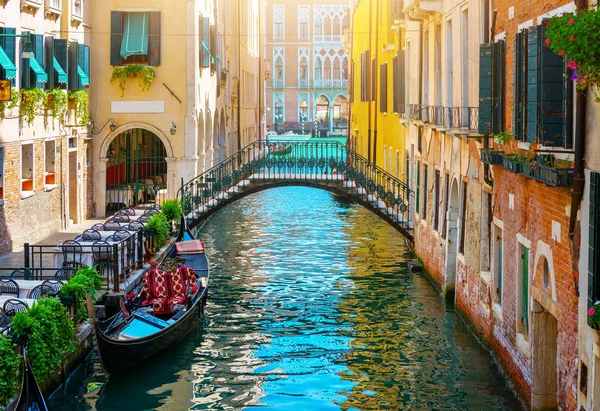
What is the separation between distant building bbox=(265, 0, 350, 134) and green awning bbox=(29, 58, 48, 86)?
55022 millimetres

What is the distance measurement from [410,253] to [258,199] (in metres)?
13.6

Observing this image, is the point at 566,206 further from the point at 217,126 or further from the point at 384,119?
the point at 217,126

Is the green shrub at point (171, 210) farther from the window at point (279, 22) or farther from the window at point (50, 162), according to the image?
the window at point (279, 22)

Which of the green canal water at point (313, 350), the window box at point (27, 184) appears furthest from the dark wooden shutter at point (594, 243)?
the window box at point (27, 184)

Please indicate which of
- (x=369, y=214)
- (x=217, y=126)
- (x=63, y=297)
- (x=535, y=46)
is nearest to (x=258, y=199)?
(x=217, y=126)

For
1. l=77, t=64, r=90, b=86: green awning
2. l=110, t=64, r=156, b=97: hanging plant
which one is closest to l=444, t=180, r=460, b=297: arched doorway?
l=77, t=64, r=90, b=86: green awning

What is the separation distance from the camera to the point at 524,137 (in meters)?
9.87

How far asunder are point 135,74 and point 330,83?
50.4 meters

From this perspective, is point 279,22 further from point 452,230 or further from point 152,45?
point 452,230

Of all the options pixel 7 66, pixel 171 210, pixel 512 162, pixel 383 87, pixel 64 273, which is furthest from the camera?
pixel 383 87

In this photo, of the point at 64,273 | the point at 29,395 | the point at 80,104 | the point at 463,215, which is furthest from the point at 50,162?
the point at 29,395

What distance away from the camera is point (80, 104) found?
2192 centimetres

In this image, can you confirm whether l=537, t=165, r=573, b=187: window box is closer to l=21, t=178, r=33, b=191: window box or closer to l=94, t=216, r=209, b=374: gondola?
l=94, t=216, r=209, b=374: gondola

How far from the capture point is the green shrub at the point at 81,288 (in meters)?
11.4
